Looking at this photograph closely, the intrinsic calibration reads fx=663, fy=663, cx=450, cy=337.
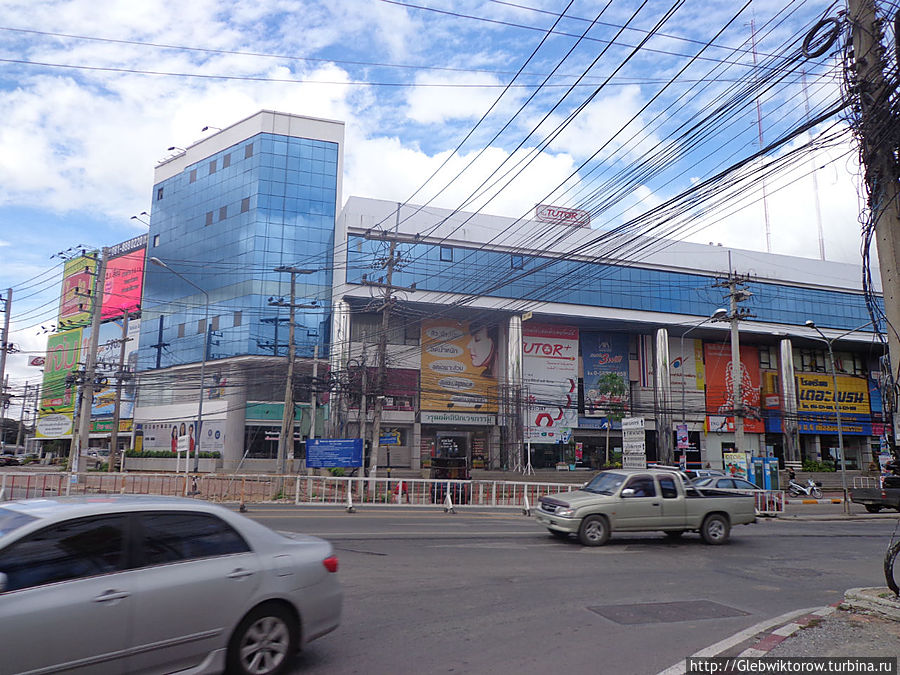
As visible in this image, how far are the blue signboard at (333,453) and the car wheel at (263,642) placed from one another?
77.2ft

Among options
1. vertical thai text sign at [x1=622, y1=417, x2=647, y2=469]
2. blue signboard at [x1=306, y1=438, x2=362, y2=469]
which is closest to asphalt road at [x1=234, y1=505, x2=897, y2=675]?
vertical thai text sign at [x1=622, y1=417, x2=647, y2=469]

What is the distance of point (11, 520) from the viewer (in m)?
4.68

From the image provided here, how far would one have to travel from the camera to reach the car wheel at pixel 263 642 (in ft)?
16.7

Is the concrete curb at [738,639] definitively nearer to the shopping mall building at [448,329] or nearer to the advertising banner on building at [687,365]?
the shopping mall building at [448,329]

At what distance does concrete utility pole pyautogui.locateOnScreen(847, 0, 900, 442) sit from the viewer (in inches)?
300

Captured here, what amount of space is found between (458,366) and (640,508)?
38.6 meters

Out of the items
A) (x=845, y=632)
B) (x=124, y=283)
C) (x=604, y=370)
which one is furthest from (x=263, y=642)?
(x=124, y=283)

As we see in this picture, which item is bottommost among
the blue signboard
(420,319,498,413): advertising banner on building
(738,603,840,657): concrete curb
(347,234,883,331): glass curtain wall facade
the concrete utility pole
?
(738,603,840,657): concrete curb

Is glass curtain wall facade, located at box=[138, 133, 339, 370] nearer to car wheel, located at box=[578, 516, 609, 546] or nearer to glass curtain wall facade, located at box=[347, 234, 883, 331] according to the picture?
glass curtain wall facade, located at box=[347, 234, 883, 331]

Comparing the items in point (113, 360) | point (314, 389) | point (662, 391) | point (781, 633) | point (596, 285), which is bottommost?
point (781, 633)

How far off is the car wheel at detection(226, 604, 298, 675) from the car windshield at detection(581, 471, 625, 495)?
10120 millimetres

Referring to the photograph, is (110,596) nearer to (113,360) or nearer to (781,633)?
(781,633)

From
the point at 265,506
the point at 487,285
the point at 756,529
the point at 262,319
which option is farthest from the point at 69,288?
the point at 756,529

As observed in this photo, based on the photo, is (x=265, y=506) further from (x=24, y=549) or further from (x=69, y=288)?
(x=69, y=288)
